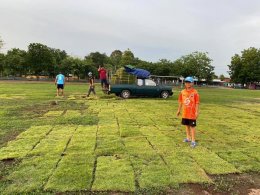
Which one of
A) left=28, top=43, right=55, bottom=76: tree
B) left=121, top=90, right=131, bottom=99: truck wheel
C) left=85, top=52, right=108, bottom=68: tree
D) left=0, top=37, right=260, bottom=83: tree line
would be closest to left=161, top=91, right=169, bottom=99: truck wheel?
left=121, top=90, right=131, bottom=99: truck wheel

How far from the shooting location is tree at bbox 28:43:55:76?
67812 mm

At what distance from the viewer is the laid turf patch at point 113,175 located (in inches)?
192

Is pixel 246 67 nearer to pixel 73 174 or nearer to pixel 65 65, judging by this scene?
pixel 65 65

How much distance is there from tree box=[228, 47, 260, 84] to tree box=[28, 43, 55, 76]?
171 feet

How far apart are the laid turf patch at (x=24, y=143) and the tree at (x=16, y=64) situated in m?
62.9

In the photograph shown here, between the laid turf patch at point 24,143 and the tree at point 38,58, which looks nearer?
the laid turf patch at point 24,143

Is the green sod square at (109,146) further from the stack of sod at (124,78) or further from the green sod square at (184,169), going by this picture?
the stack of sod at (124,78)

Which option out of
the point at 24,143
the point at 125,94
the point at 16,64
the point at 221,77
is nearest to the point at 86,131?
the point at 24,143

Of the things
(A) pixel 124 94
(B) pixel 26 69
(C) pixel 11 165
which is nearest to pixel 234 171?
(C) pixel 11 165

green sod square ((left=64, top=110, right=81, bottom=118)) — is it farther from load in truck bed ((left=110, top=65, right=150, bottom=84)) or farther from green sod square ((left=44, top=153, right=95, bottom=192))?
load in truck bed ((left=110, top=65, right=150, bottom=84))

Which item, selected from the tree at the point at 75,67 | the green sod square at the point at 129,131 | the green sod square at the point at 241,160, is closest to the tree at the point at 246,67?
the tree at the point at 75,67

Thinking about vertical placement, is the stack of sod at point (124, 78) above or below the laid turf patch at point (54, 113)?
above

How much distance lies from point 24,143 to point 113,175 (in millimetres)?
2964

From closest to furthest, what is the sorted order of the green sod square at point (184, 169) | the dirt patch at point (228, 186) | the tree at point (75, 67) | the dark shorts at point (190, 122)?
the dirt patch at point (228, 186)
the green sod square at point (184, 169)
the dark shorts at point (190, 122)
the tree at point (75, 67)
